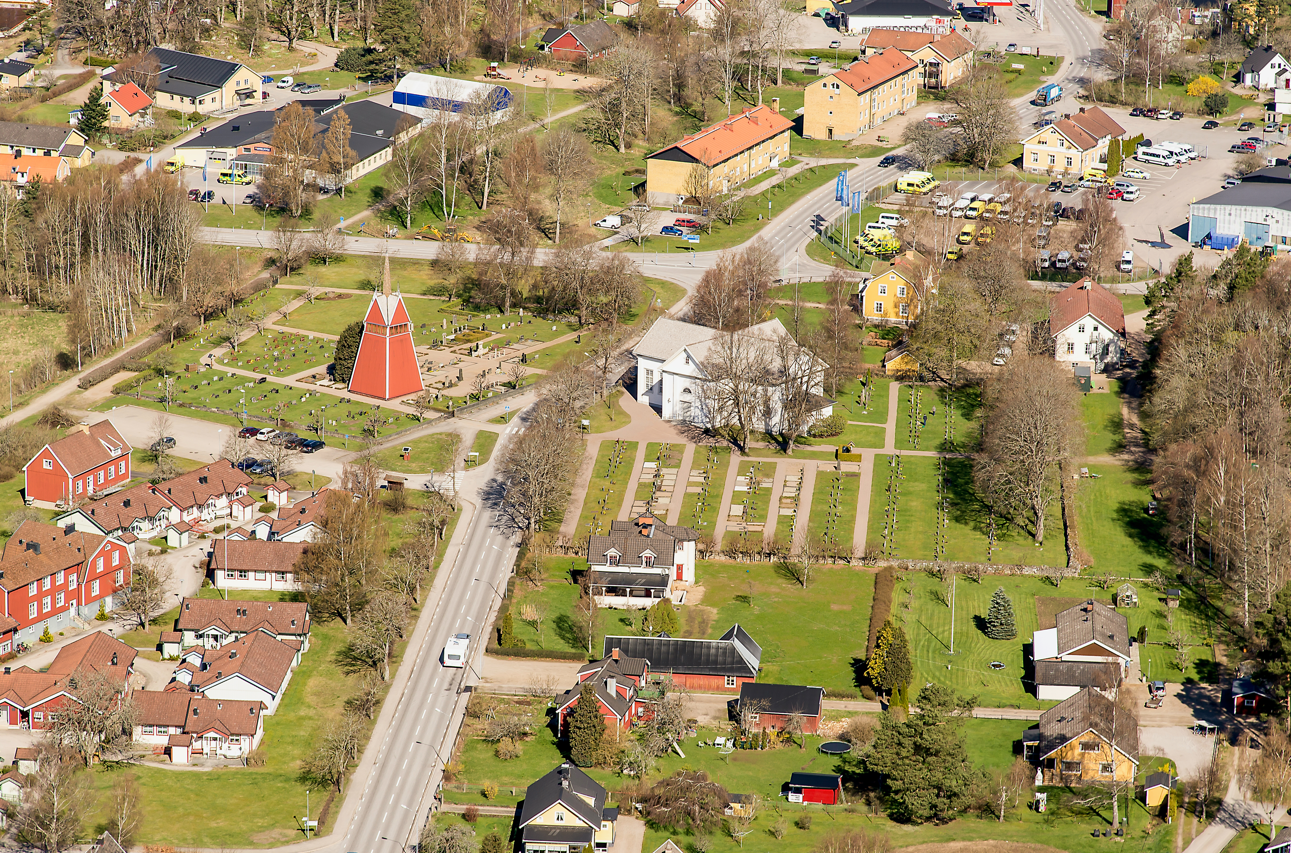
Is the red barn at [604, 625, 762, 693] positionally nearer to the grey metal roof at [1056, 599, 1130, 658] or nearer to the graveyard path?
the graveyard path

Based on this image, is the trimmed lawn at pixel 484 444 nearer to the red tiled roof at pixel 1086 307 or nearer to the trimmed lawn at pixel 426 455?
the trimmed lawn at pixel 426 455

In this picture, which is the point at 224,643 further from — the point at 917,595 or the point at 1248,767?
the point at 1248,767

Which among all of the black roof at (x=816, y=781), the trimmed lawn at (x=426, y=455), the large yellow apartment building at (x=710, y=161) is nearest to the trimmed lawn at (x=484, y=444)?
the trimmed lawn at (x=426, y=455)

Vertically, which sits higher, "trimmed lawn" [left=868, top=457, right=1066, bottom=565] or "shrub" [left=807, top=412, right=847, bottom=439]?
"shrub" [left=807, top=412, right=847, bottom=439]

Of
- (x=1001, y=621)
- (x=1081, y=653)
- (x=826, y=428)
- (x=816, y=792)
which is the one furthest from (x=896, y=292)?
(x=816, y=792)

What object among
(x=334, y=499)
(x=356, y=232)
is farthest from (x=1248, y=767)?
(x=356, y=232)

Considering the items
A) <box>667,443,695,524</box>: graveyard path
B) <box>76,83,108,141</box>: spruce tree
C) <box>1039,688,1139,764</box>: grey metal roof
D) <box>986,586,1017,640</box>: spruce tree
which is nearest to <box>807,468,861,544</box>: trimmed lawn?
<box>667,443,695,524</box>: graveyard path
